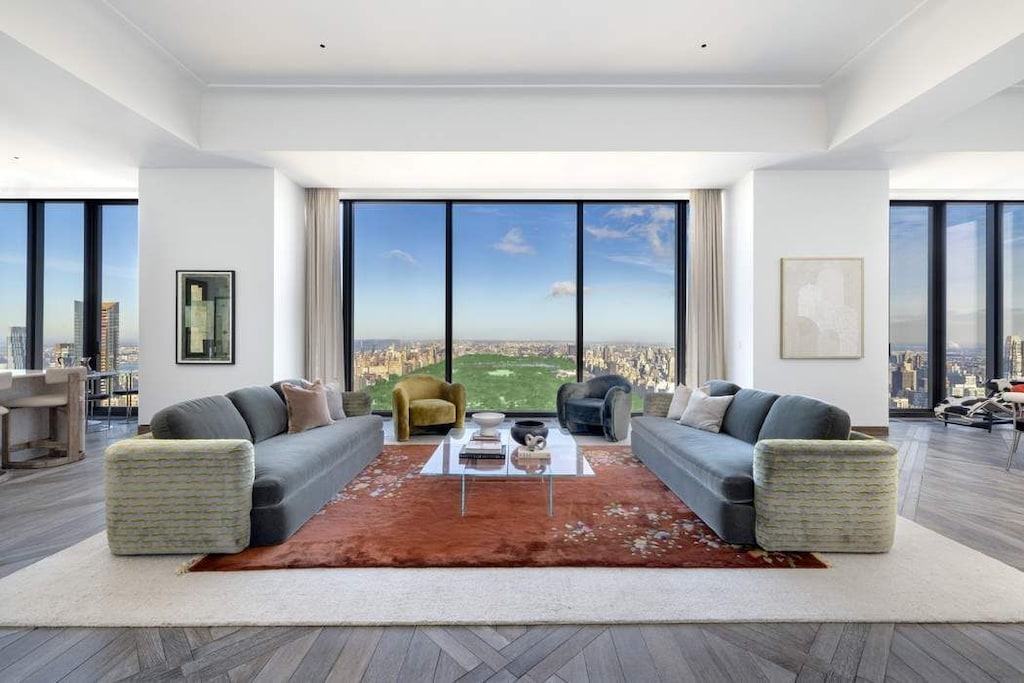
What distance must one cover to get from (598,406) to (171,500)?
413cm

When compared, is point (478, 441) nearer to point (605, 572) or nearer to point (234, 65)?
point (605, 572)

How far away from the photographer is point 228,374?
5.80 metres

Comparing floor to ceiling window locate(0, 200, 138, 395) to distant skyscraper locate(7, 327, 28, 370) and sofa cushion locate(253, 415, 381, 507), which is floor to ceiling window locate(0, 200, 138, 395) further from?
sofa cushion locate(253, 415, 381, 507)

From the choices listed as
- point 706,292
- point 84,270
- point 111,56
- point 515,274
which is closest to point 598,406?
point 706,292

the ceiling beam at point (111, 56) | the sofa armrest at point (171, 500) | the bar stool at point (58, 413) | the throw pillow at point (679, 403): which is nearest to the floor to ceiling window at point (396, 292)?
the ceiling beam at point (111, 56)

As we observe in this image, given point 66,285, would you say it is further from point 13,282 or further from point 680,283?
point 680,283

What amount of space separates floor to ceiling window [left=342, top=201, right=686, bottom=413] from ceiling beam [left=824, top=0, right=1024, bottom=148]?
2405 millimetres

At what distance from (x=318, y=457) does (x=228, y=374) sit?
3214mm

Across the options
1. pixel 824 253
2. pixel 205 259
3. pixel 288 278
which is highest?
pixel 824 253

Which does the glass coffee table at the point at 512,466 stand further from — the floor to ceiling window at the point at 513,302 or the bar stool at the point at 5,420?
Answer: the bar stool at the point at 5,420

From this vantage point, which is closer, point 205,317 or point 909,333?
point 205,317

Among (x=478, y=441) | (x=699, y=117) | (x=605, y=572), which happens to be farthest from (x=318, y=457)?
(x=699, y=117)

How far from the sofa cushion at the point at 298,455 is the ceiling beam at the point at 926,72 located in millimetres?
5358

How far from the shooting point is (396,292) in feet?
23.0
